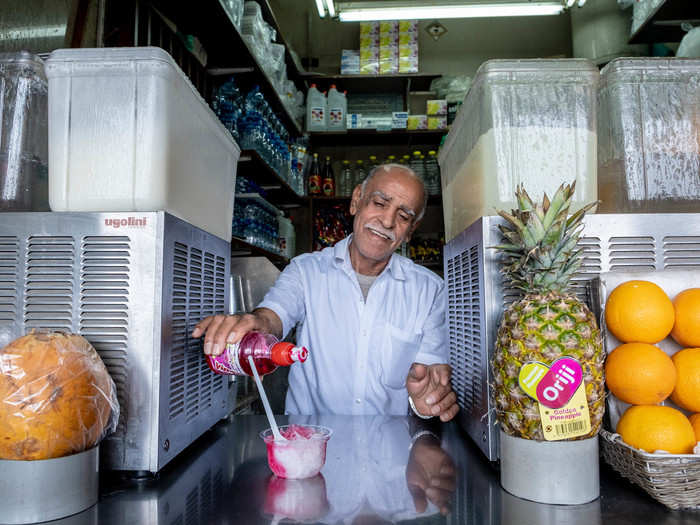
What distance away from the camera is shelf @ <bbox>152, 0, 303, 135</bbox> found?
224cm

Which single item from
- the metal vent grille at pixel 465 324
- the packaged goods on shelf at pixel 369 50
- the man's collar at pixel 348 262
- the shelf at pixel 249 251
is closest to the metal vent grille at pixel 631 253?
the metal vent grille at pixel 465 324

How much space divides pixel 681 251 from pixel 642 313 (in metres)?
0.25

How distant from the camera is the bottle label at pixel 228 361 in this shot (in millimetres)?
948

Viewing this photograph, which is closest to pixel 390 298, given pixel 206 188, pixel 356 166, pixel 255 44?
pixel 206 188

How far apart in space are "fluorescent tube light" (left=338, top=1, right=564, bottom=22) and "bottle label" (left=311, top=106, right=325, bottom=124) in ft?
2.89

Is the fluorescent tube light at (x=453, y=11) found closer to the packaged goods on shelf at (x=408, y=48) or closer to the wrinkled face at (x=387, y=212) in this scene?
the packaged goods on shelf at (x=408, y=48)

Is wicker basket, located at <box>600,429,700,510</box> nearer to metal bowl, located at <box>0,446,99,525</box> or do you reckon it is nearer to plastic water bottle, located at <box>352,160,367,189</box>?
metal bowl, located at <box>0,446,99,525</box>

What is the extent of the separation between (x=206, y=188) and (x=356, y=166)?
10.7ft

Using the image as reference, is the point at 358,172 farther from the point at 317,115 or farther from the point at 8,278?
the point at 8,278

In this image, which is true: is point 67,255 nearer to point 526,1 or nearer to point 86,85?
point 86,85

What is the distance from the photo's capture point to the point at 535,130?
100 centimetres

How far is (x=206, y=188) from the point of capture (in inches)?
44.0

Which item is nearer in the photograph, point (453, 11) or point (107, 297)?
point (107, 297)

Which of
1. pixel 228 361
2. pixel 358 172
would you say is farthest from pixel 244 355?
pixel 358 172
